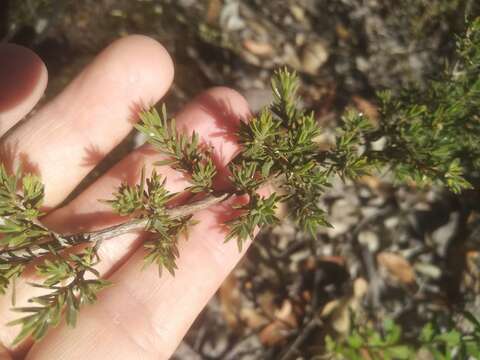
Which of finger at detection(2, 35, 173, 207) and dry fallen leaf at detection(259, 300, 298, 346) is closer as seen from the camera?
finger at detection(2, 35, 173, 207)

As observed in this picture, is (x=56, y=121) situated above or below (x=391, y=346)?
above

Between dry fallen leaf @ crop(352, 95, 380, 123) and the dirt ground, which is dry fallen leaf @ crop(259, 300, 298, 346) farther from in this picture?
dry fallen leaf @ crop(352, 95, 380, 123)

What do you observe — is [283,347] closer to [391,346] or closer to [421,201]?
[391,346]

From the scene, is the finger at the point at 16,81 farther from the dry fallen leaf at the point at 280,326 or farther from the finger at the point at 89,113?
the dry fallen leaf at the point at 280,326

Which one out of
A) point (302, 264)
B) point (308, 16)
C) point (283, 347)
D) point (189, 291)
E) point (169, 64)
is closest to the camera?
point (189, 291)

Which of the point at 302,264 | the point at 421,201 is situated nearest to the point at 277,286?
the point at 302,264

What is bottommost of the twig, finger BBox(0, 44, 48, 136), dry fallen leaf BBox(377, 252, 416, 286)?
dry fallen leaf BBox(377, 252, 416, 286)

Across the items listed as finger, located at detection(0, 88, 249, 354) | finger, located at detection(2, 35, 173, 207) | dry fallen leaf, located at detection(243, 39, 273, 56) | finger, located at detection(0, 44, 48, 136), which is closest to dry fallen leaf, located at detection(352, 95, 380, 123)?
dry fallen leaf, located at detection(243, 39, 273, 56)


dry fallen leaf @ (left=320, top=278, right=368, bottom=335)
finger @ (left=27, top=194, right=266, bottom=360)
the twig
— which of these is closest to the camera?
the twig

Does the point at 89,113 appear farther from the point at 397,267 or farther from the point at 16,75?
the point at 397,267
